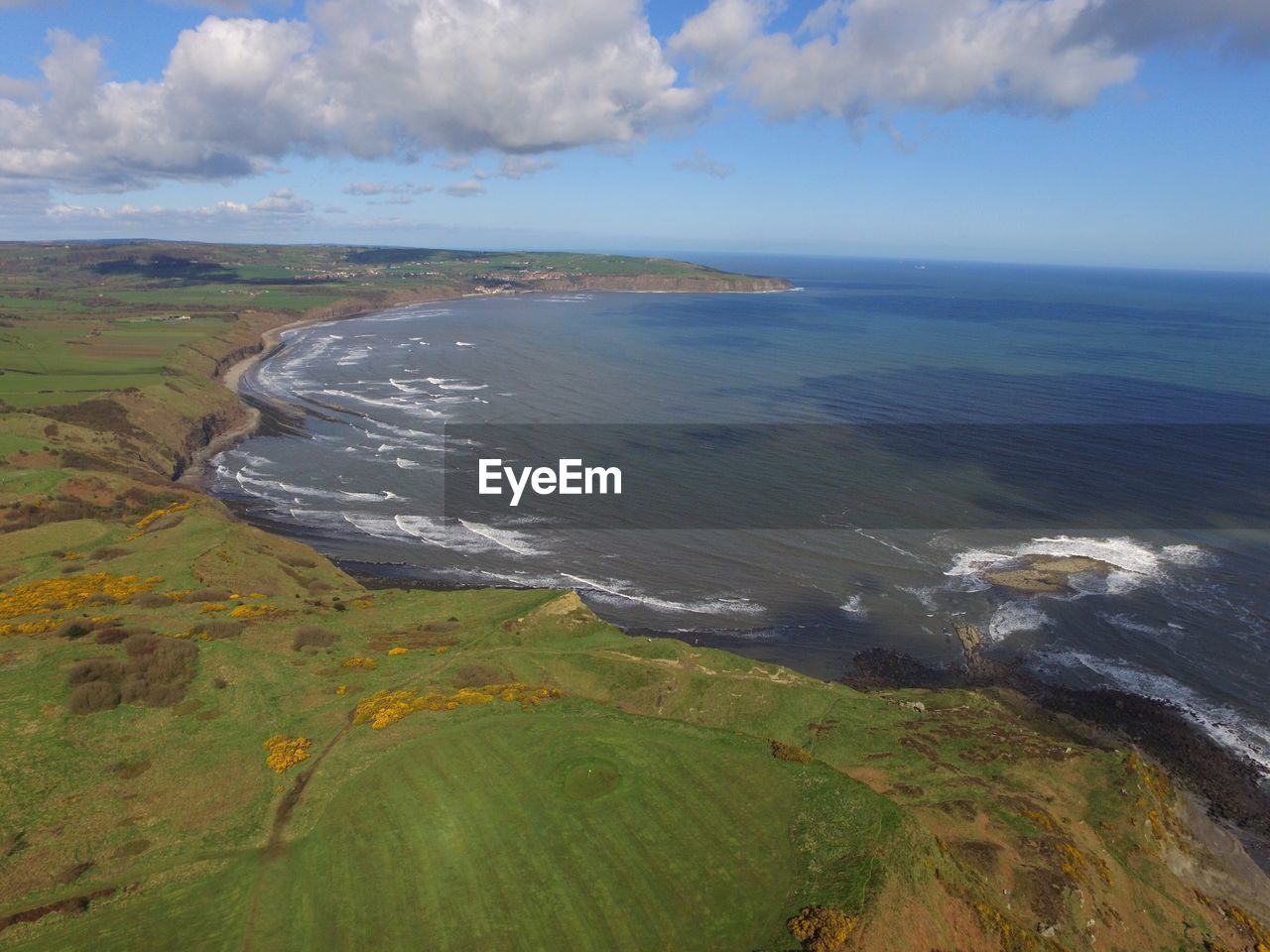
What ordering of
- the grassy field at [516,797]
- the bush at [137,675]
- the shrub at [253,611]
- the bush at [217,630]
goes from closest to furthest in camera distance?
1. the grassy field at [516,797]
2. the bush at [137,675]
3. the bush at [217,630]
4. the shrub at [253,611]

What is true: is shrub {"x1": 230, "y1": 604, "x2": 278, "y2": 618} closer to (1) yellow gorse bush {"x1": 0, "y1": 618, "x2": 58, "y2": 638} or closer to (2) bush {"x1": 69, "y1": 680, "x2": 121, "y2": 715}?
(1) yellow gorse bush {"x1": 0, "y1": 618, "x2": 58, "y2": 638}

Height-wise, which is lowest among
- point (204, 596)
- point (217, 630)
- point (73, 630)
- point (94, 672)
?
point (204, 596)

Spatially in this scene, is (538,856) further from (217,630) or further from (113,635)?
(113,635)

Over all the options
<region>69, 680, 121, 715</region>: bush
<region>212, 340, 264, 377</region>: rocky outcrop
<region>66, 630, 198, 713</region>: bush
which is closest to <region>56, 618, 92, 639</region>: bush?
<region>66, 630, 198, 713</region>: bush

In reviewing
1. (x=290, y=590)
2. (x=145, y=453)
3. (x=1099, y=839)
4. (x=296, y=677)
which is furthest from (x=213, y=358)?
(x=1099, y=839)

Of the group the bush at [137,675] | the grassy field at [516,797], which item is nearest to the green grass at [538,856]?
the grassy field at [516,797]

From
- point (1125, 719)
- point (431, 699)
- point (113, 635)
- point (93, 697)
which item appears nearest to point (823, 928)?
point (431, 699)

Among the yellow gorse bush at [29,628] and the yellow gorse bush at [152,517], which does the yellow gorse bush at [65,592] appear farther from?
the yellow gorse bush at [152,517]
